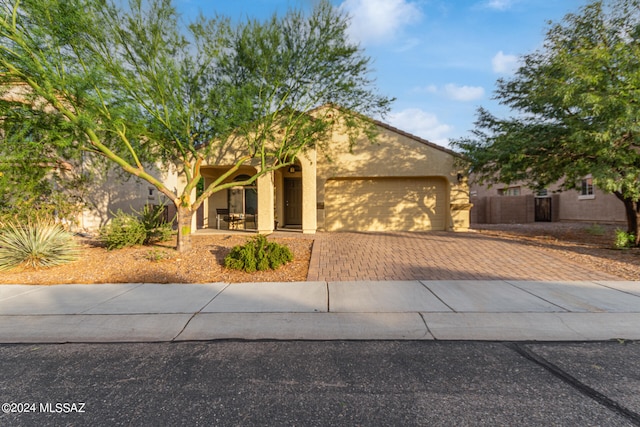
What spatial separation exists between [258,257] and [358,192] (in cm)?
802

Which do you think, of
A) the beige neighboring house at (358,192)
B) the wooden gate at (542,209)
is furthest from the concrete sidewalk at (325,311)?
the wooden gate at (542,209)

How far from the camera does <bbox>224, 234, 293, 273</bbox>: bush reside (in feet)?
23.8

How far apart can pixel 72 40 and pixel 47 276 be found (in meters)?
5.46

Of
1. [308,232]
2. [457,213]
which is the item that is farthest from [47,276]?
[457,213]

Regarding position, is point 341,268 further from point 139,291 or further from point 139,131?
point 139,131

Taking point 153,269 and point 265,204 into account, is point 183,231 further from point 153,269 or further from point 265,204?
point 265,204

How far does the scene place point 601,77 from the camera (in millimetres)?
7926

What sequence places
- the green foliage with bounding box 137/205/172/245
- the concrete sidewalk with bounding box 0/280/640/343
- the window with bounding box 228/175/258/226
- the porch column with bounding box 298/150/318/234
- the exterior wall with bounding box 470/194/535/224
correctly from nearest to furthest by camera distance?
1. the concrete sidewalk with bounding box 0/280/640/343
2. the green foliage with bounding box 137/205/172/245
3. the porch column with bounding box 298/150/318/234
4. the window with bounding box 228/175/258/226
5. the exterior wall with bounding box 470/194/535/224

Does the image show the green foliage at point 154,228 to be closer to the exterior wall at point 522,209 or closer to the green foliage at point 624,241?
the green foliage at point 624,241

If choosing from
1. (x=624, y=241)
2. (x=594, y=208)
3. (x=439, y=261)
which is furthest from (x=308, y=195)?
(x=594, y=208)

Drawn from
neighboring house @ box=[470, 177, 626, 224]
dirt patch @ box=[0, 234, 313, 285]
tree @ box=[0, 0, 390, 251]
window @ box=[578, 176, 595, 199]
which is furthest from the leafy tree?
window @ box=[578, 176, 595, 199]

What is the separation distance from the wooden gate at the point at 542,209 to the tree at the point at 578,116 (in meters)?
10.9

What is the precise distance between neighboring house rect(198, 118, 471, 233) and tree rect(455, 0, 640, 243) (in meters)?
1.71

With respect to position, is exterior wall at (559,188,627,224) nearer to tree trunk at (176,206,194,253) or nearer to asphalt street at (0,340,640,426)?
asphalt street at (0,340,640,426)
